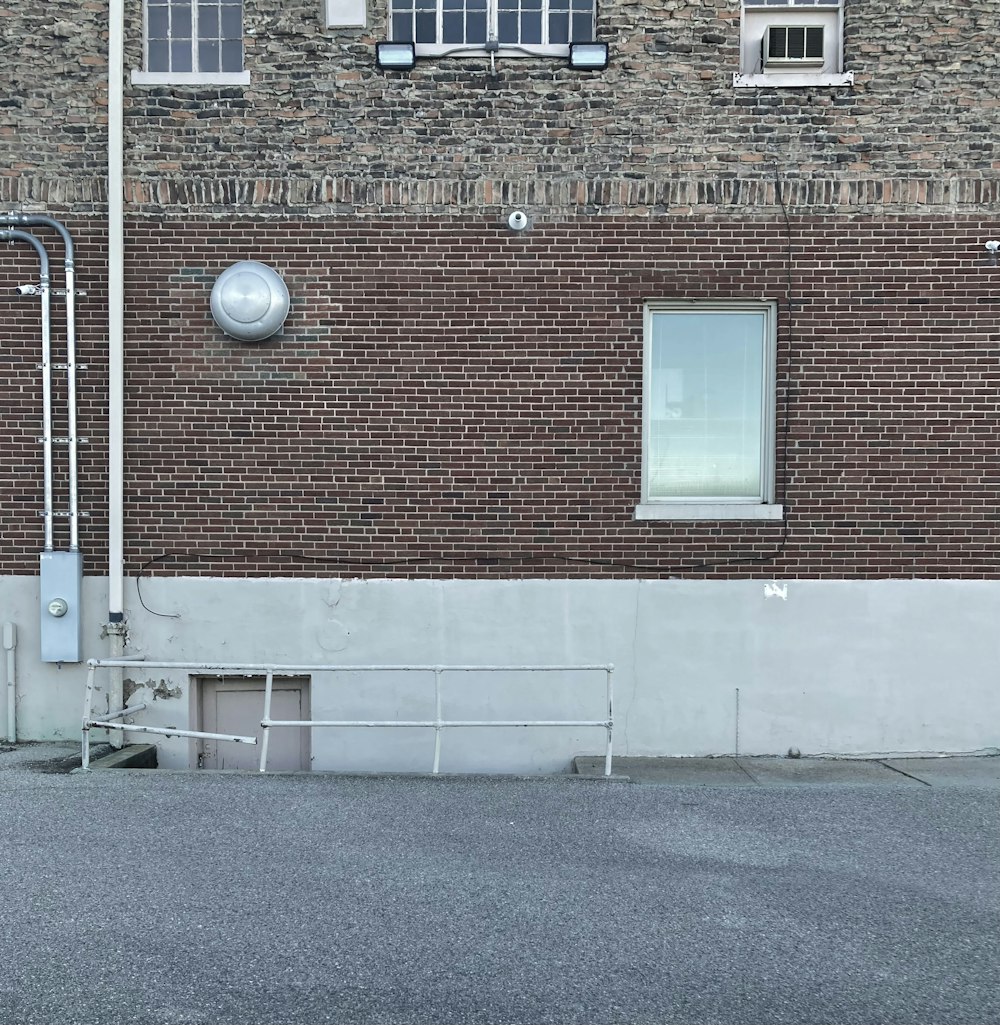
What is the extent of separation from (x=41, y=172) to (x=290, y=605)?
4217mm

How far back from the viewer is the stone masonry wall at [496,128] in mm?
7812

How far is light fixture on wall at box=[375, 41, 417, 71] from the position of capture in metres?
7.76

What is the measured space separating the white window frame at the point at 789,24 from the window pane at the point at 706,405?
6.32ft

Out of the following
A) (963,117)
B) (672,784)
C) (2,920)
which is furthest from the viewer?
(963,117)

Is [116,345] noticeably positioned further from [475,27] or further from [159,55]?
[475,27]

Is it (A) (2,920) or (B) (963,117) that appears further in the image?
(B) (963,117)

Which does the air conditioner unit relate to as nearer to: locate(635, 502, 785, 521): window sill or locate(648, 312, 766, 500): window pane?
locate(648, 312, 766, 500): window pane

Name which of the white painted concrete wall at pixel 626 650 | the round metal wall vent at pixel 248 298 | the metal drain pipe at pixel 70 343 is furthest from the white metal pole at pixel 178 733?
the round metal wall vent at pixel 248 298

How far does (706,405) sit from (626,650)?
7.32 ft

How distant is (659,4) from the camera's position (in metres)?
7.82

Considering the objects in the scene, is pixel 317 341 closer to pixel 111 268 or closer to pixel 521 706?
pixel 111 268

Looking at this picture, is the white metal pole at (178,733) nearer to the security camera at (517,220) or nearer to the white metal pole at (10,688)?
the white metal pole at (10,688)

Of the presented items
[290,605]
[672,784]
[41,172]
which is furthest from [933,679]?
[41,172]

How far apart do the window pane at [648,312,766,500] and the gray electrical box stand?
4.97 meters
